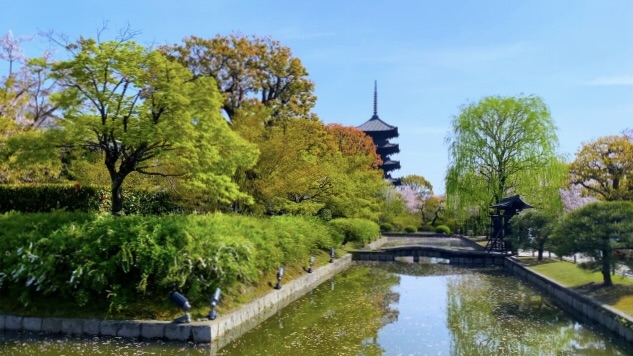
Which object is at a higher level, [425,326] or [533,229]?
[533,229]

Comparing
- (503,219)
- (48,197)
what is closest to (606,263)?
(503,219)

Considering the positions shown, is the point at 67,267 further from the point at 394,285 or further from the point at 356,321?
the point at 394,285

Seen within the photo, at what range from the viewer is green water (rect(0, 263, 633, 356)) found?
851cm

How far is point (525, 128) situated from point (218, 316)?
2436 centimetres

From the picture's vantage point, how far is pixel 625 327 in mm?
9641

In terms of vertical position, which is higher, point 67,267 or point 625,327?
point 67,267

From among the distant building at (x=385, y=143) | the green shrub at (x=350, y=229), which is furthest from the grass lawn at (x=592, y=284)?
the distant building at (x=385, y=143)

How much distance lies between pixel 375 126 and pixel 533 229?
48.5 metres

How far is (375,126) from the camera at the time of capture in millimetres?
68938

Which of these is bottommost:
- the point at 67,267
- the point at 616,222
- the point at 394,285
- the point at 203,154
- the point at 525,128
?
the point at 394,285

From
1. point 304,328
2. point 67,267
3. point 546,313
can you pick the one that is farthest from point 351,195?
point 67,267

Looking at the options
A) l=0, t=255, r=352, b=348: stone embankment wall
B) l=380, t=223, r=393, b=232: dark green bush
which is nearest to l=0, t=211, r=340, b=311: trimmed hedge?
l=0, t=255, r=352, b=348: stone embankment wall

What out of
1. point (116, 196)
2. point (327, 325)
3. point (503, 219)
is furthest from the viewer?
point (503, 219)

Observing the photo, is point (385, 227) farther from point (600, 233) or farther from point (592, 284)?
point (600, 233)
